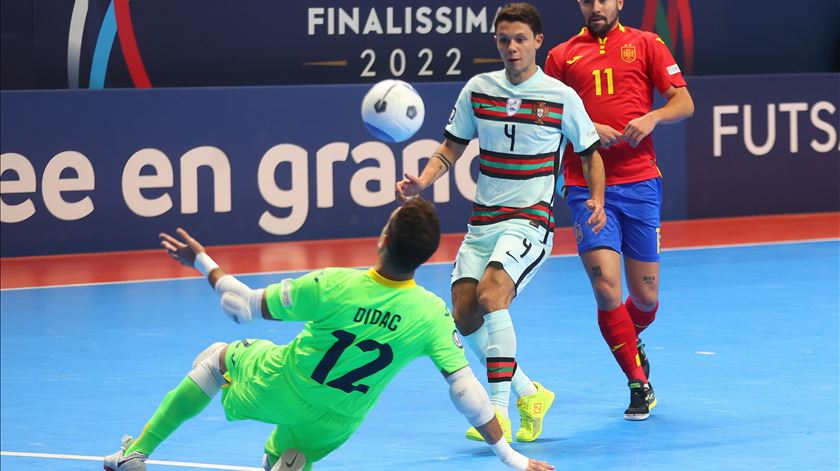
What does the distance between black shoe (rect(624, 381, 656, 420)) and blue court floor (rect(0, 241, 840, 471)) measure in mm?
85

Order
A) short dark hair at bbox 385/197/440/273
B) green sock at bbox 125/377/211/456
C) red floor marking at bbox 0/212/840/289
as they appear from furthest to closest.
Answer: red floor marking at bbox 0/212/840/289
green sock at bbox 125/377/211/456
short dark hair at bbox 385/197/440/273

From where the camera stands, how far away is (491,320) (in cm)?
739

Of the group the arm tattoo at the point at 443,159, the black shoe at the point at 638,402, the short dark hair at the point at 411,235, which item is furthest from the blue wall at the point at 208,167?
the short dark hair at the point at 411,235

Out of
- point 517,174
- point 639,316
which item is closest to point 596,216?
point 517,174

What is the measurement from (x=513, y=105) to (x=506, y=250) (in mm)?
788

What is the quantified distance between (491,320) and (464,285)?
35 cm

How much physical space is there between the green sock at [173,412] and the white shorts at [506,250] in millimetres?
1932

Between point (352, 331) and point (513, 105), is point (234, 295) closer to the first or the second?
point (352, 331)

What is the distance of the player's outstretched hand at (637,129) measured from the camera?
8016mm

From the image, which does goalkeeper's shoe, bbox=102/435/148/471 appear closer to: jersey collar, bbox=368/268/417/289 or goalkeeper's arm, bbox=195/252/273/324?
goalkeeper's arm, bbox=195/252/273/324

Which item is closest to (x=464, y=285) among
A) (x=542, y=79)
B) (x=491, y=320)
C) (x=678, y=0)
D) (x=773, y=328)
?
(x=491, y=320)

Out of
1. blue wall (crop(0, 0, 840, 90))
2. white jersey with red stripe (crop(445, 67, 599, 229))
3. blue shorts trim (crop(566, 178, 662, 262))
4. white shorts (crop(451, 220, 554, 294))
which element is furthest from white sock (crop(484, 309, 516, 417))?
blue wall (crop(0, 0, 840, 90))

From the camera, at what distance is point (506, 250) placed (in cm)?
750

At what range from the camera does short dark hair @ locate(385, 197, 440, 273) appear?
555cm
